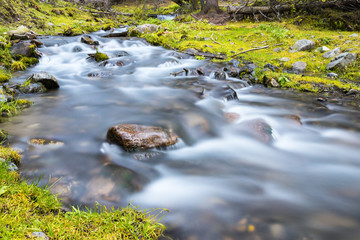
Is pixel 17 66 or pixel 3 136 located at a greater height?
pixel 17 66

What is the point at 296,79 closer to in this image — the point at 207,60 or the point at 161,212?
the point at 207,60

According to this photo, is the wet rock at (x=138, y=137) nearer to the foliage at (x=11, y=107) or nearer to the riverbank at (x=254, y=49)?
the riverbank at (x=254, y=49)

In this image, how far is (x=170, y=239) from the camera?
221 centimetres

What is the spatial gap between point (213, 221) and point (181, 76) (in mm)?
6439

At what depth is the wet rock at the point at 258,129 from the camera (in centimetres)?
439

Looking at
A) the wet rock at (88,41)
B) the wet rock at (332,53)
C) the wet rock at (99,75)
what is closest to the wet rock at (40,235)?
the wet rock at (99,75)

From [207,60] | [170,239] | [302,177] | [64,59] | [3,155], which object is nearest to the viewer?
[170,239]

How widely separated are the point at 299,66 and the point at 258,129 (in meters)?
4.52

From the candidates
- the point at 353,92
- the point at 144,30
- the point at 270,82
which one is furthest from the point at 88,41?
the point at 353,92

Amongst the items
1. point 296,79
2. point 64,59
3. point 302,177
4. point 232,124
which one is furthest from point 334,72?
point 64,59

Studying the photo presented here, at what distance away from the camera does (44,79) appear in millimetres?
6445

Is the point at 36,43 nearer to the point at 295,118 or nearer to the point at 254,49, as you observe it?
the point at 254,49

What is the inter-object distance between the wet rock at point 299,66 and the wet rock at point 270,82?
47.2 inches

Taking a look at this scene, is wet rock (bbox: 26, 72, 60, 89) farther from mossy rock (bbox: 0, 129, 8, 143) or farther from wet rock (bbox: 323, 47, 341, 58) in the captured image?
wet rock (bbox: 323, 47, 341, 58)
